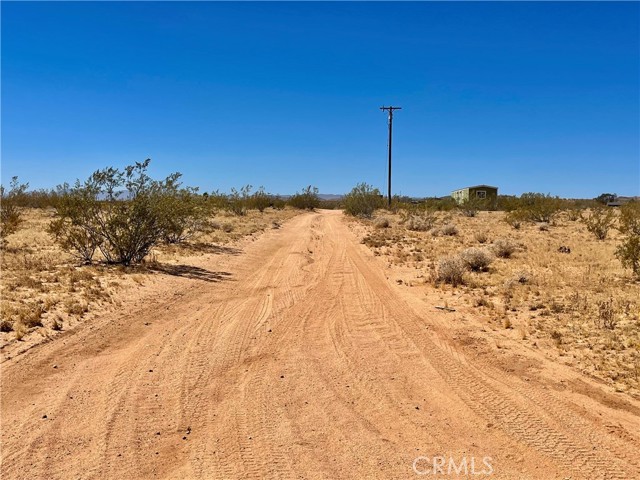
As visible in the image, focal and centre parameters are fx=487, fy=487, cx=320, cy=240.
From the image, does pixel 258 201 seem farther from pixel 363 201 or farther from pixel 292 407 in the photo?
pixel 292 407

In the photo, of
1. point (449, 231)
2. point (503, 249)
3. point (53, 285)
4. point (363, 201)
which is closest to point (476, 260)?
point (503, 249)

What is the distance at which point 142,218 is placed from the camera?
14.2 m

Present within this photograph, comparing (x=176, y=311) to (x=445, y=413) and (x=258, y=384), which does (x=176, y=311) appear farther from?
(x=445, y=413)

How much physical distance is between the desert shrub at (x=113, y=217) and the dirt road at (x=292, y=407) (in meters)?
5.79

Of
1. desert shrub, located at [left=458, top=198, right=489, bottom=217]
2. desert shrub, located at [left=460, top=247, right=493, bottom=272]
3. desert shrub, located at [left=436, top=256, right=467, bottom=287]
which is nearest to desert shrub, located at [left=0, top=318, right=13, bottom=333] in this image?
desert shrub, located at [left=436, top=256, right=467, bottom=287]

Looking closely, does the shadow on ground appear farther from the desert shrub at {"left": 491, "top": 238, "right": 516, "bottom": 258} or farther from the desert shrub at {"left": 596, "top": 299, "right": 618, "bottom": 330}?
the desert shrub at {"left": 491, "top": 238, "right": 516, "bottom": 258}

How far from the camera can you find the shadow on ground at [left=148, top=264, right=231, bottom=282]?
1265 cm

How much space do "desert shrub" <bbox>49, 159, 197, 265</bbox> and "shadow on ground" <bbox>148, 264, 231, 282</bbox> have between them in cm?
104

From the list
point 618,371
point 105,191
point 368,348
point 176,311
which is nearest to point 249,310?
point 176,311

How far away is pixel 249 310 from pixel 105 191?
7282 millimetres

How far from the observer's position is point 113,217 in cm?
1366

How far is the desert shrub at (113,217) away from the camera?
13664mm

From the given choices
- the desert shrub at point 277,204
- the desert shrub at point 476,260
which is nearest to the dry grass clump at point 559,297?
the desert shrub at point 476,260

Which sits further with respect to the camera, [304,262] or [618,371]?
[304,262]
